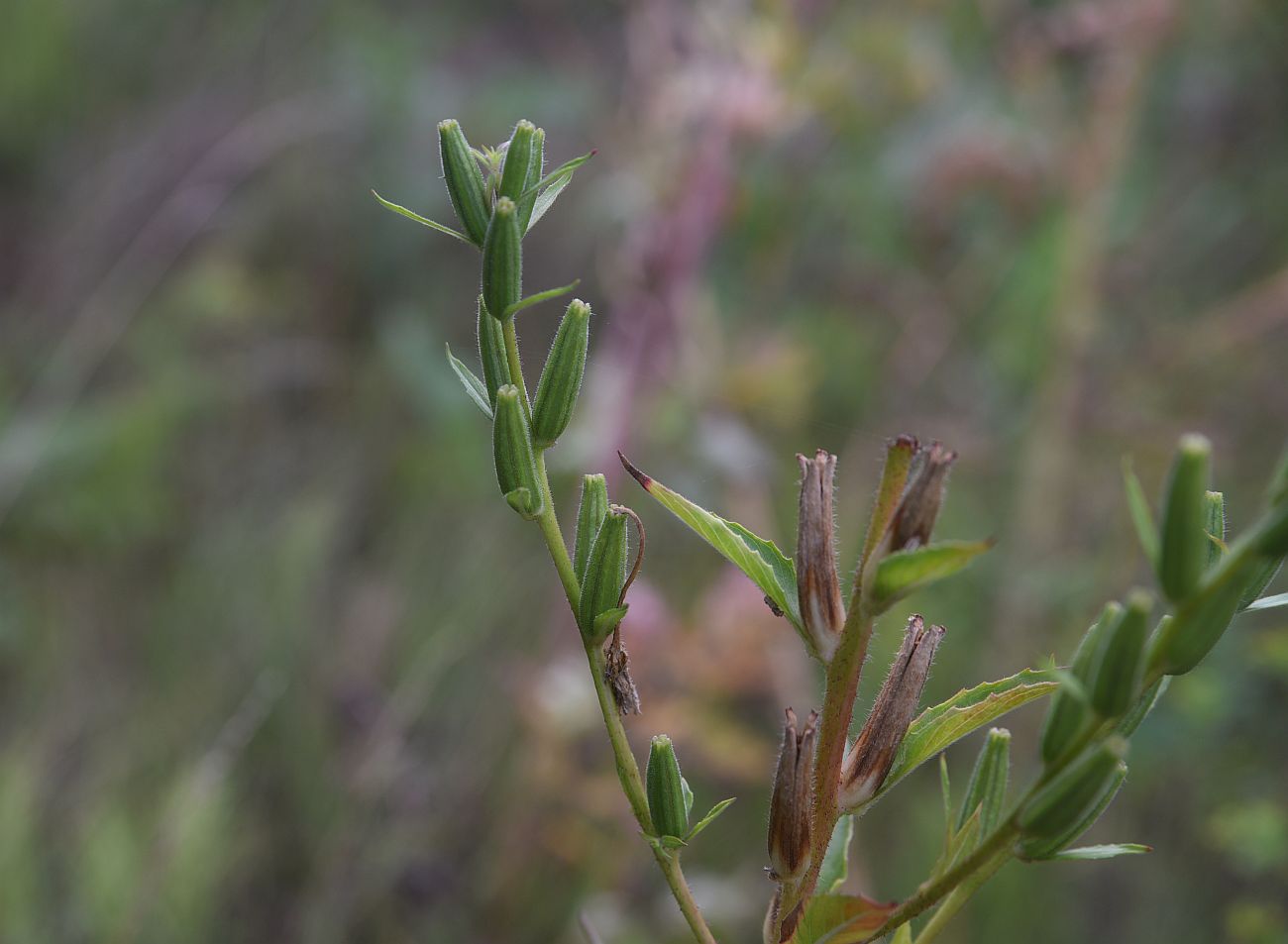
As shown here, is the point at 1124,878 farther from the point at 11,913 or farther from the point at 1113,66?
the point at 11,913

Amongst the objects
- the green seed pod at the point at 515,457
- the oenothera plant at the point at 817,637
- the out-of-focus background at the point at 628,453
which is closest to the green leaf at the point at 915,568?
the oenothera plant at the point at 817,637

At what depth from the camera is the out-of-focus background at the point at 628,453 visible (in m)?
1.44

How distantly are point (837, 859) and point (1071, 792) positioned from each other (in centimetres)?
14

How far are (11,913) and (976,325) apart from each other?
2.07 metres

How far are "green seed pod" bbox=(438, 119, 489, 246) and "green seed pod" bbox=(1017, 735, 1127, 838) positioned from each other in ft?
0.77

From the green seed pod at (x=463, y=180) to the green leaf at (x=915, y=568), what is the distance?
166mm

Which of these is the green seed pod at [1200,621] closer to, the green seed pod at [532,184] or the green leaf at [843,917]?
the green leaf at [843,917]

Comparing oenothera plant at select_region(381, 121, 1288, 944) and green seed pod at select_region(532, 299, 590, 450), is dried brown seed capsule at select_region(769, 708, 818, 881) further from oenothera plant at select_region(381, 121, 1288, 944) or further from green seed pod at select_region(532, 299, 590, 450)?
green seed pod at select_region(532, 299, 590, 450)

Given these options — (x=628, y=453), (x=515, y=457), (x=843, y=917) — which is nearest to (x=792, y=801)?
(x=843, y=917)

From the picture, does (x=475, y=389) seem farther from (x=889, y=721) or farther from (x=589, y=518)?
(x=889, y=721)

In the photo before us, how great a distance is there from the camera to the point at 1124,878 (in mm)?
1645

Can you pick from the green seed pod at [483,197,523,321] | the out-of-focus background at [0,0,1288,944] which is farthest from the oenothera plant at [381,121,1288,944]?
the out-of-focus background at [0,0,1288,944]

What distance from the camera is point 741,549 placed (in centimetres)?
36

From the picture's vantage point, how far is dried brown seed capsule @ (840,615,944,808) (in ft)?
1.21
